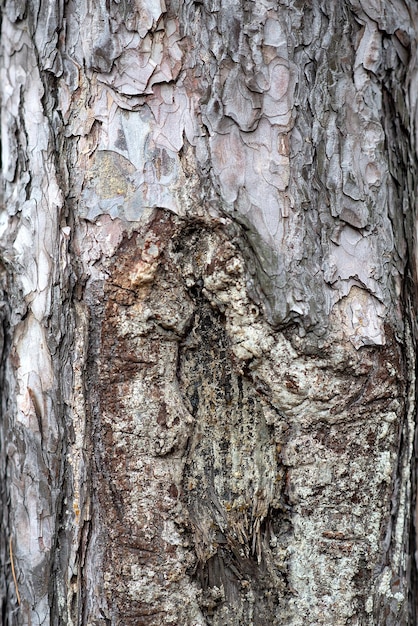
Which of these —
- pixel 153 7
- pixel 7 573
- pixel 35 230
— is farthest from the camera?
pixel 7 573

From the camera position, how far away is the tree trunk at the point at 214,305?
47.4 inches

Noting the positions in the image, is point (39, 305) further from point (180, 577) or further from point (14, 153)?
point (180, 577)

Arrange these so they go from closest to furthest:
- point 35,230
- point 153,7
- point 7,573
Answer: point 153,7
point 35,230
point 7,573

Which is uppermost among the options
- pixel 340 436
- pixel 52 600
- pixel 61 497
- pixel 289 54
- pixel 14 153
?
pixel 289 54

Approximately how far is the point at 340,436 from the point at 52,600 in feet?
2.51

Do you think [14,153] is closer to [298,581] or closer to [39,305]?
[39,305]

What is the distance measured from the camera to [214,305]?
124cm

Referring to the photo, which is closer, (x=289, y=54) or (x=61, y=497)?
(x=289, y=54)

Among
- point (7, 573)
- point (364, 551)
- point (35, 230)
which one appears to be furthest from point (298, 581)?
point (35, 230)

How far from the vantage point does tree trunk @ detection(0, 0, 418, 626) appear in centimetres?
121

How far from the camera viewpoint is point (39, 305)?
1.31 metres

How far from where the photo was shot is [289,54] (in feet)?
3.93

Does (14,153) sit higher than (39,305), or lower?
higher

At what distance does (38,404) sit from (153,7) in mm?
902
